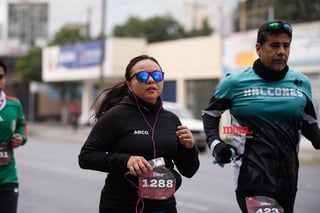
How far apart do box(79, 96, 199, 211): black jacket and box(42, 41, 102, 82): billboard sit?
32.5 m

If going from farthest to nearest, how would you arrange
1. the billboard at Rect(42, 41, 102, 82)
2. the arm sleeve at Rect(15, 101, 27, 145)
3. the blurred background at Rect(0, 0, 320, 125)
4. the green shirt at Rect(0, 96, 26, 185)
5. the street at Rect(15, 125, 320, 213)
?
1. the billboard at Rect(42, 41, 102, 82)
2. the blurred background at Rect(0, 0, 320, 125)
3. the street at Rect(15, 125, 320, 213)
4. the arm sleeve at Rect(15, 101, 27, 145)
5. the green shirt at Rect(0, 96, 26, 185)

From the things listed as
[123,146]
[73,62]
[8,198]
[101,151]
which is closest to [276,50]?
[123,146]

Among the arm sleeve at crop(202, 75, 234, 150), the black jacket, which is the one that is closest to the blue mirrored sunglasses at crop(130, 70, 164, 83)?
the black jacket

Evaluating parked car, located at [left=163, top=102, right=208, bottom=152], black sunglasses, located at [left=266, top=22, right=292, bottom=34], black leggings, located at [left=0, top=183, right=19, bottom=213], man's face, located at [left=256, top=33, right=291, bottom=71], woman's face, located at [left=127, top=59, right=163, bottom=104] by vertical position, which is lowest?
parked car, located at [left=163, top=102, right=208, bottom=152]

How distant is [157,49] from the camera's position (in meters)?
34.3

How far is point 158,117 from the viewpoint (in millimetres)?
3914

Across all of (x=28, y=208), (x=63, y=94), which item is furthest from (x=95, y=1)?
(x=28, y=208)

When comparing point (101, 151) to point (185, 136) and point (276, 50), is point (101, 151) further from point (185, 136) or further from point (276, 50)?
point (276, 50)

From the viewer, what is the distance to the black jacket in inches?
148

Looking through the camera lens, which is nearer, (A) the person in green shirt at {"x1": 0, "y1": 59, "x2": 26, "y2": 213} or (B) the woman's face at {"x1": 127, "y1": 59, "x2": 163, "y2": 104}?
(B) the woman's face at {"x1": 127, "y1": 59, "x2": 163, "y2": 104}

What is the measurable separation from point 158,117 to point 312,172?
40.8 ft

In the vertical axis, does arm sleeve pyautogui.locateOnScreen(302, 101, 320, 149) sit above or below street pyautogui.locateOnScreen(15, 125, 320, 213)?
above

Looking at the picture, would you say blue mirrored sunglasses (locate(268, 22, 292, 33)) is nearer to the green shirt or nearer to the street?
the green shirt

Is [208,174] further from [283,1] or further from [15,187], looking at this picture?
[283,1]
